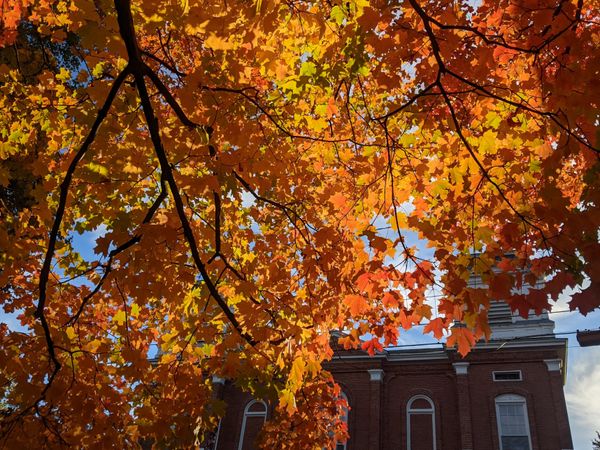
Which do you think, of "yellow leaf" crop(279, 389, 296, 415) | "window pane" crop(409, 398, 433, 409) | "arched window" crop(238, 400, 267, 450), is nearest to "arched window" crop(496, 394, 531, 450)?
"window pane" crop(409, 398, 433, 409)

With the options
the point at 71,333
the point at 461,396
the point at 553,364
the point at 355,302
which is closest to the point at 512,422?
the point at 461,396

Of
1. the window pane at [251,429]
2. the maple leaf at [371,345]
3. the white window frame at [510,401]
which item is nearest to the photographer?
the maple leaf at [371,345]

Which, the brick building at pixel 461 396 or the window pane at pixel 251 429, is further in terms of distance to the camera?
the window pane at pixel 251 429

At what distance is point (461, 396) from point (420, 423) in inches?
80.1

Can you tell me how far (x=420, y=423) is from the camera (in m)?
18.2

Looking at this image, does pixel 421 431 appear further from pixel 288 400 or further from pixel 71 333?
pixel 71 333

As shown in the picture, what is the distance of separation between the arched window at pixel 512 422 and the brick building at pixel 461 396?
0.11 feet

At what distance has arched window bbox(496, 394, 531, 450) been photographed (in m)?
16.4

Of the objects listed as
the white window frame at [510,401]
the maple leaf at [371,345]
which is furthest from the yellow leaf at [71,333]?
the white window frame at [510,401]

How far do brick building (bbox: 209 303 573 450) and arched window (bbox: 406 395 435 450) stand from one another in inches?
1.5

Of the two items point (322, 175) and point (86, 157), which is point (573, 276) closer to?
point (322, 175)

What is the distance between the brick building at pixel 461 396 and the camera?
1664cm

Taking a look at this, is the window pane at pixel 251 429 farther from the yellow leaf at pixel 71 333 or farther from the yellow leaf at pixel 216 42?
the yellow leaf at pixel 216 42

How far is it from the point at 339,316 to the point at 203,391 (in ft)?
6.91
